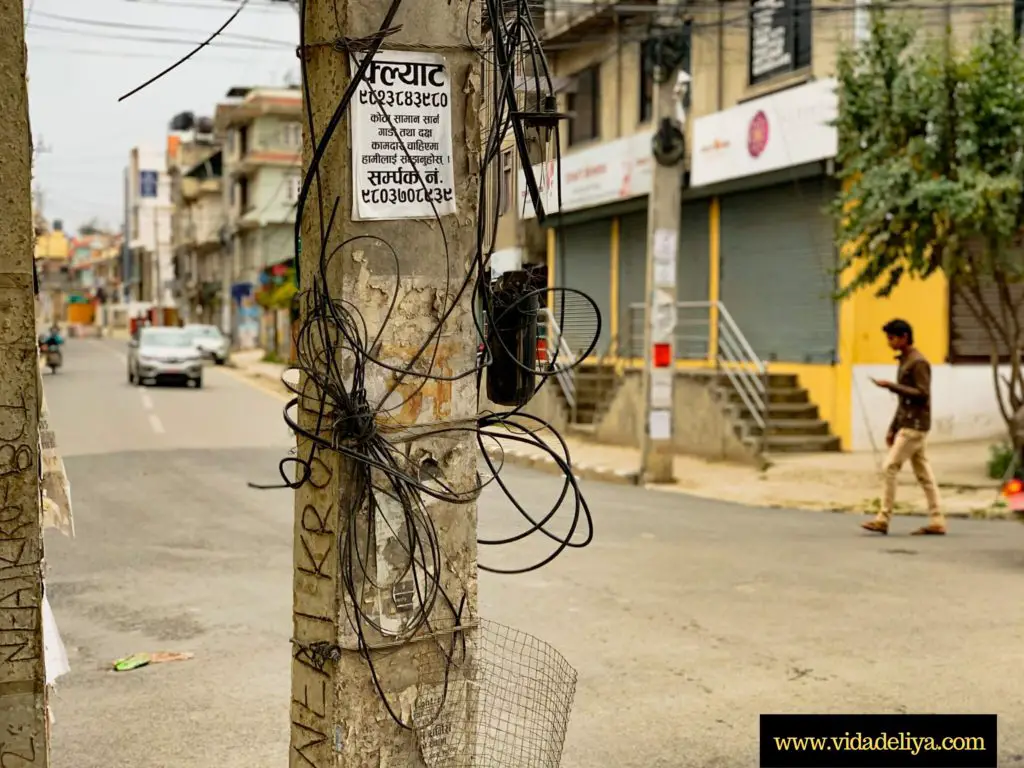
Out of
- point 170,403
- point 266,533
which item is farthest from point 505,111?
point 170,403

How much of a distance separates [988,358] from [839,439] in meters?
2.77

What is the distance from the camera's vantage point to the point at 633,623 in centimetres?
777

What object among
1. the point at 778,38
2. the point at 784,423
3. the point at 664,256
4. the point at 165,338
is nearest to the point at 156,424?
the point at 664,256

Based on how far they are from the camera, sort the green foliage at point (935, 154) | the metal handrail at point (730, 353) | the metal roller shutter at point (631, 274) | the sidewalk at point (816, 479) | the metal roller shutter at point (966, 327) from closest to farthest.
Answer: the green foliage at point (935, 154), the sidewalk at point (816, 479), the metal handrail at point (730, 353), the metal roller shutter at point (966, 327), the metal roller shutter at point (631, 274)

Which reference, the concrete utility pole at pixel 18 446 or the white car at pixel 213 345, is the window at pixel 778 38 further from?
the white car at pixel 213 345

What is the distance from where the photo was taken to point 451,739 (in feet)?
12.3

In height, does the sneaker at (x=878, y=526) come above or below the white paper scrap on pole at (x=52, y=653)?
below

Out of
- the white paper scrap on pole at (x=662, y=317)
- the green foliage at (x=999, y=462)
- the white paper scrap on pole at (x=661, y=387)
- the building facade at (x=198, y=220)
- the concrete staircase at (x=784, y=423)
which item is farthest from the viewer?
the building facade at (x=198, y=220)

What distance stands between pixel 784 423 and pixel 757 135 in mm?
5041

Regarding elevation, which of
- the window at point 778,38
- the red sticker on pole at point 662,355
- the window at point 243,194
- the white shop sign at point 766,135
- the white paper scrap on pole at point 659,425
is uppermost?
the window at point 243,194

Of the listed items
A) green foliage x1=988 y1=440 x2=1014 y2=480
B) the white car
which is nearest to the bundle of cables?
green foliage x1=988 y1=440 x2=1014 y2=480

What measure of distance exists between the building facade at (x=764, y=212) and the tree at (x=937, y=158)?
103cm

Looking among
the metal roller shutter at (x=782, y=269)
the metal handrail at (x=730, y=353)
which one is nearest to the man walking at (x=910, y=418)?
the metal handrail at (x=730, y=353)

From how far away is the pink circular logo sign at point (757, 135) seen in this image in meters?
20.4
